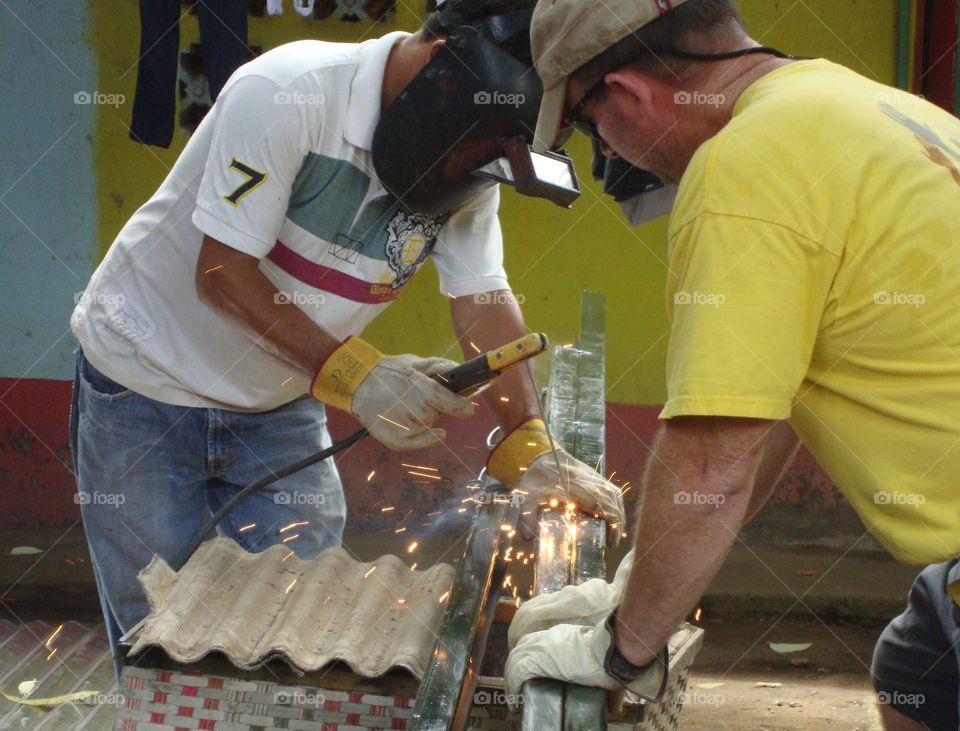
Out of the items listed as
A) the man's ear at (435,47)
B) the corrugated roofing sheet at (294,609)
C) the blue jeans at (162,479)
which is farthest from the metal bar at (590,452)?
the man's ear at (435,47)

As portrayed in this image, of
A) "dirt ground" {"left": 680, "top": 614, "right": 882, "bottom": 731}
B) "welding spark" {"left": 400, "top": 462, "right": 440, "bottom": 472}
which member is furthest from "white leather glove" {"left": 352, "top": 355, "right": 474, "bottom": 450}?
"welding spark" {"left": 400, "top": 462, "right": 440, "bottom": 472}

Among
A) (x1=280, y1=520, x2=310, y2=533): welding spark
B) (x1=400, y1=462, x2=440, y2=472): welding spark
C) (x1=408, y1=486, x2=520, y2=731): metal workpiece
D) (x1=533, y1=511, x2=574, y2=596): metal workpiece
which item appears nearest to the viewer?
(x1=408, y1=486, x2=520, y2=731): metal workpiece

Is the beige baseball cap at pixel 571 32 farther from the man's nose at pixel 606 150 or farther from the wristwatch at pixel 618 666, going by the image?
the wristwatch at pixel 618 666

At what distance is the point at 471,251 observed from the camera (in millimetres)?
3027

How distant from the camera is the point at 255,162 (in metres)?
2.43

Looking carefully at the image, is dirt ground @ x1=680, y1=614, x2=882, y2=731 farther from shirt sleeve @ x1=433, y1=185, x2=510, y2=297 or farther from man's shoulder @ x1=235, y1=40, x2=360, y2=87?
man's shoulder @ x1=235, y1=40, x2=360, y2=87

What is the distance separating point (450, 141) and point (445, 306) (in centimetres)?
310

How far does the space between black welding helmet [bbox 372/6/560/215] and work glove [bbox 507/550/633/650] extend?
105 centimetres

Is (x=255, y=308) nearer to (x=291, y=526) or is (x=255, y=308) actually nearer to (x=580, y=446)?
(x=291, y=526)

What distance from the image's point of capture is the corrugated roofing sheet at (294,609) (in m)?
1.75

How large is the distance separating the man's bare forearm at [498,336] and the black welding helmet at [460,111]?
54 centimetres

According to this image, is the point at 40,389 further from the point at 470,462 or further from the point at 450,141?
the point at 450,141

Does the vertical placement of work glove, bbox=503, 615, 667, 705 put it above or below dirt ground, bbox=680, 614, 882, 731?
above

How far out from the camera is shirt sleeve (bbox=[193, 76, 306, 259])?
7.94ft
